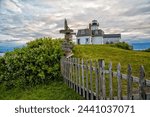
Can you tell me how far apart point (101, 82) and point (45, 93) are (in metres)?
4.36

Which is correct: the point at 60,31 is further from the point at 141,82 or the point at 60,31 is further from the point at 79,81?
the point at 141,82

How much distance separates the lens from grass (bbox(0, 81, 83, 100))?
39.1 ft

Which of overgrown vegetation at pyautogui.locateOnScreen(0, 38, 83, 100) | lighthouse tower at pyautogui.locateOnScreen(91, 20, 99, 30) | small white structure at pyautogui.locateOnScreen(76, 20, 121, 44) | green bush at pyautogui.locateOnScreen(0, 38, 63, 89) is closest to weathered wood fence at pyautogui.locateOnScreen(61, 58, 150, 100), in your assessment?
overgrown vegetation at pyautogui.locateOnScreen(0, 38, 83, 100)

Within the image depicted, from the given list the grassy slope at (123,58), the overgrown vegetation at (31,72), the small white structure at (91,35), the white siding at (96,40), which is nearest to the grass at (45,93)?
the overgrown vegetation at (31,72)

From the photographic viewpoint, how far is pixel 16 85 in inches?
581

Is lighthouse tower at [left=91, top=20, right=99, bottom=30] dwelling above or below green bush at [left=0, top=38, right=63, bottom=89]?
above

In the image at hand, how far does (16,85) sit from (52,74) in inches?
72.1

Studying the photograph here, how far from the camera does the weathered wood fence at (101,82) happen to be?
6.52m

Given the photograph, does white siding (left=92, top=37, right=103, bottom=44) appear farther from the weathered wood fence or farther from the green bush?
the weathered wood fence

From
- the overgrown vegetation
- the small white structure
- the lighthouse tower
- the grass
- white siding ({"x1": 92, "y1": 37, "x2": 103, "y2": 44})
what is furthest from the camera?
the lighthouse tower

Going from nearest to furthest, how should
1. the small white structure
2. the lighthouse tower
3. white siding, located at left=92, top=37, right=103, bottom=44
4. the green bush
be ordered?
the green bush, the small white structure, white siding, located at left=92, top=37, right=103, bottom=44, the lighthouse tower

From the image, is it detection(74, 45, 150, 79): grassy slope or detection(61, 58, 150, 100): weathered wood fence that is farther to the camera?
detection(74, 45, 150, 79): grassy slope

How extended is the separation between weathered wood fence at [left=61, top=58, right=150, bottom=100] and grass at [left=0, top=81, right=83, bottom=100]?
12.3 inches

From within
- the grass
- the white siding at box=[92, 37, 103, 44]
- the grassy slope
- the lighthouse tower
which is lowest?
the grass
